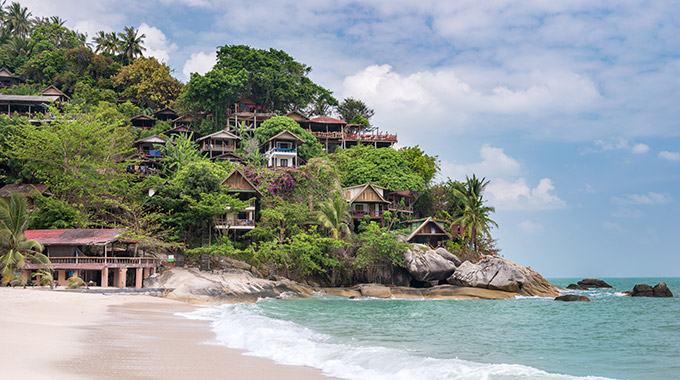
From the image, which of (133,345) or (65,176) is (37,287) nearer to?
(65,176)

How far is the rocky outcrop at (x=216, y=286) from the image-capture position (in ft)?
101

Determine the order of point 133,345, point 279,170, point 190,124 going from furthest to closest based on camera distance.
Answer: point 190,124, point 279,170, point 133,345

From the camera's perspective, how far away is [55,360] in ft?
30.9

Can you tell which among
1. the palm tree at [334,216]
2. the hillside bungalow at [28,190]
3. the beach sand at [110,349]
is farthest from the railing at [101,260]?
the palm tree at [334,216]

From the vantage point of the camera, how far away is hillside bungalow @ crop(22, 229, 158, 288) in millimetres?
29547

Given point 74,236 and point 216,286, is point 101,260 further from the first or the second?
point 216,286

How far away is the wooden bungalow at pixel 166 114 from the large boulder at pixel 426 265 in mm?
35258

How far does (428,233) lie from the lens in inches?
1804

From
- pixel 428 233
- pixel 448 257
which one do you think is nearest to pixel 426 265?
pixel 448 257

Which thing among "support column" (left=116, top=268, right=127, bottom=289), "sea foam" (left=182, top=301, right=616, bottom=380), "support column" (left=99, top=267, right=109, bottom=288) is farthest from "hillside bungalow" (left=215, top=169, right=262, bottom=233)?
"sea foam" (left=182, top=301, right=616, bottom=380)

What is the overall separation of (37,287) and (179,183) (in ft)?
43.4

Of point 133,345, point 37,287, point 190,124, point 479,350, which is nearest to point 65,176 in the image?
point 37,287

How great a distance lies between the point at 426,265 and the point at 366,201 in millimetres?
8912

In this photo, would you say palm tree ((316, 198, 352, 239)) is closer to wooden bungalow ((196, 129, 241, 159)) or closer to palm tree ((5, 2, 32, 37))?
wooden bungalow ((196, 129, 241, 159))
